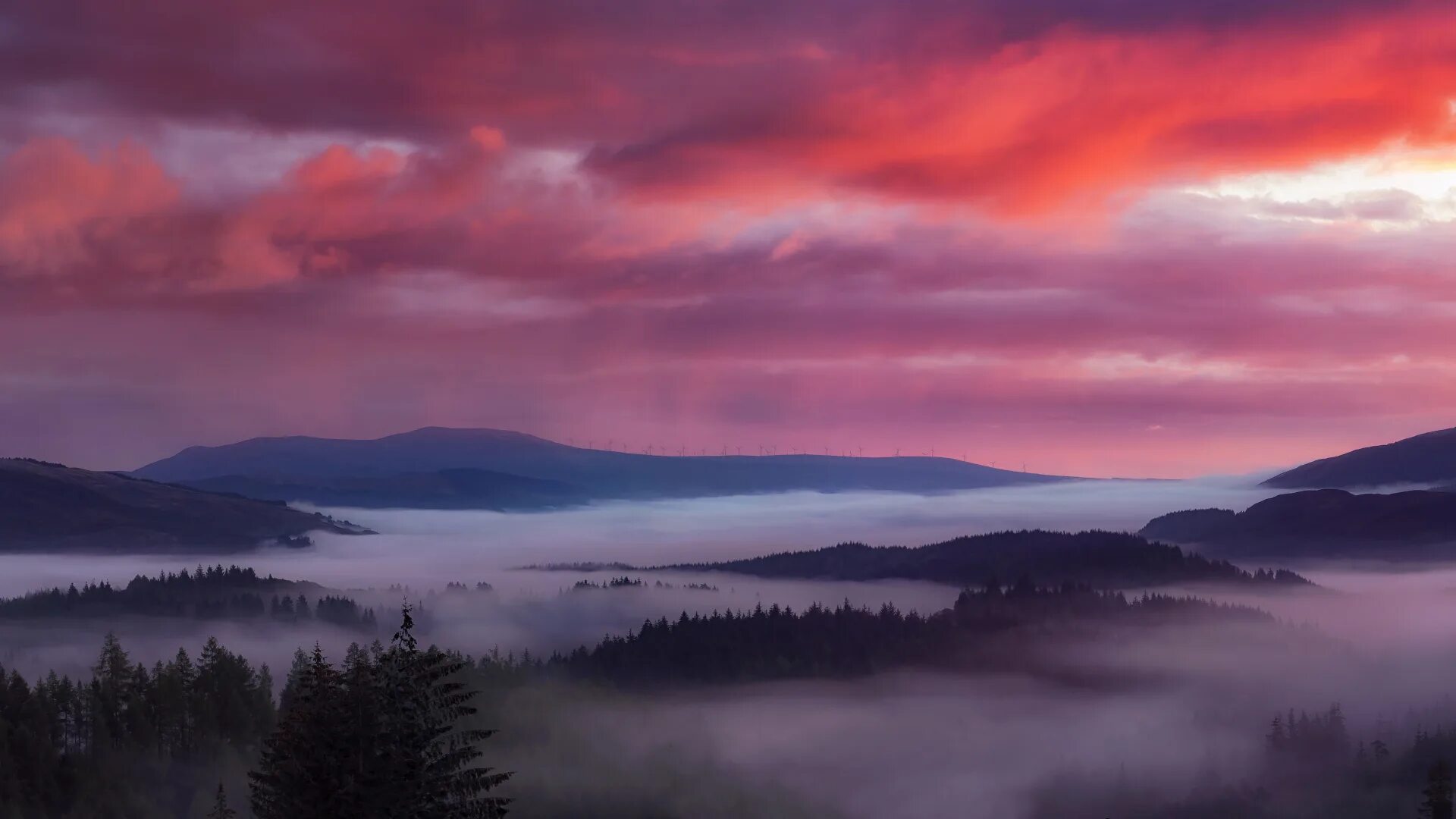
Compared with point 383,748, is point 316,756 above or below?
below

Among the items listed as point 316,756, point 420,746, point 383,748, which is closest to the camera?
point 383,748

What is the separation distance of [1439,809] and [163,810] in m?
172

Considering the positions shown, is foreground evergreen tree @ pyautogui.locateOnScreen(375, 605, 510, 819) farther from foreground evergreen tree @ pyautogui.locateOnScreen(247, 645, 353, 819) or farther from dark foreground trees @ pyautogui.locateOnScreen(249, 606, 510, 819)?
foreground evergreen tree @ pyautogui.locateOnScreen(247, 645, 353, 819)

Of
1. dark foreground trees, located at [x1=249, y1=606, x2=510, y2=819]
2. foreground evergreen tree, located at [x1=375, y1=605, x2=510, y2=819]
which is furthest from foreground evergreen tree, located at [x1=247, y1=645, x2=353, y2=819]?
foreground evergreen tree, located at [x1=375, y1=605, x2=510, y2=819]

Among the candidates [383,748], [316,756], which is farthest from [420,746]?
[316,756]

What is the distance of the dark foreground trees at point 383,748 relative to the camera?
48.2 m

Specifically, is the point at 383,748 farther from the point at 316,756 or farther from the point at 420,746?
the point at 316,756

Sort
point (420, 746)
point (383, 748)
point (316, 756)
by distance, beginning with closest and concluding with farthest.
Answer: point (383, 748) → point (420, 746) → point (316, 756)

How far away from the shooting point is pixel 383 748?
48094 mm

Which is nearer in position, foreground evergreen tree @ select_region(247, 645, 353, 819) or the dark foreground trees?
the dark foreground trees

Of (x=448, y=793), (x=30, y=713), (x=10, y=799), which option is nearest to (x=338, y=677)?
(x=448, y=793)

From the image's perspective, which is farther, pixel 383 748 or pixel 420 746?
pixel 420 746

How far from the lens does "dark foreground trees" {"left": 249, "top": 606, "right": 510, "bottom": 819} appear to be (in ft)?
158

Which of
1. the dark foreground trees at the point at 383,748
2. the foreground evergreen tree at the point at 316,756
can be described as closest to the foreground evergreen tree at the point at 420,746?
the dark foreground trees at the point at 383,748
